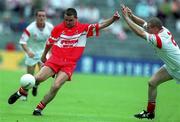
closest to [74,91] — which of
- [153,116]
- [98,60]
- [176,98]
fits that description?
[176,98]

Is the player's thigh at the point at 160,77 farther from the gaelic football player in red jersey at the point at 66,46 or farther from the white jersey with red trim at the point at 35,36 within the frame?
the white jersey with red trim at the point at 35,36

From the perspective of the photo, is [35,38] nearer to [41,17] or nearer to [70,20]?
[41,17]

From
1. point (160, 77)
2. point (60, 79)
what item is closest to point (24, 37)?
point (60, 79)

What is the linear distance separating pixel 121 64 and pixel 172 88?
911 centimetres

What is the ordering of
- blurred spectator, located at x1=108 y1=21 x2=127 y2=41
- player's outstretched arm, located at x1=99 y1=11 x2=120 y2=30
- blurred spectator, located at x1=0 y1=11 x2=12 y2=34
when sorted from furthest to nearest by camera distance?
blurred spectator, located at x1=0 y1=11 x2=12 y2=34, blurred spectator, located at x1=108 y1=21 x2=127 y2=41, player's outstretched arm, located at x1=99 y1=11 x2=120 y2=30

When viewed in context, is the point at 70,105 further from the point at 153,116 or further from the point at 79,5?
the point at 79,5

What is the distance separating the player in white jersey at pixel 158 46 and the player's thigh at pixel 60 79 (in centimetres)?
207

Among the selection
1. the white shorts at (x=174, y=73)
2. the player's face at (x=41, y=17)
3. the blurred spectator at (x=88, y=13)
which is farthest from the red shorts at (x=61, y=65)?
the blurred spectator at (x=88, y=13)

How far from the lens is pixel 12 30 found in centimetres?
3909

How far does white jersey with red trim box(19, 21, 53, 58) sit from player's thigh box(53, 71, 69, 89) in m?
4.85

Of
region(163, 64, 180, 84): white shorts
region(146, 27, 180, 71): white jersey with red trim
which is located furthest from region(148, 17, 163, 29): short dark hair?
region(163, 64, 180, 84): white shorts

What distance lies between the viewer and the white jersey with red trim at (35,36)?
21375 mm

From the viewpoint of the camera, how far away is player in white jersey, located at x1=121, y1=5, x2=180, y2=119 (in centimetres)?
1597

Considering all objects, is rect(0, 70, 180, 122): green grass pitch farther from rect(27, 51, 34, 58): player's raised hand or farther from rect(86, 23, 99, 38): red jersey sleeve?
rect(86, 23, 99, 38): red jersey sleeve
